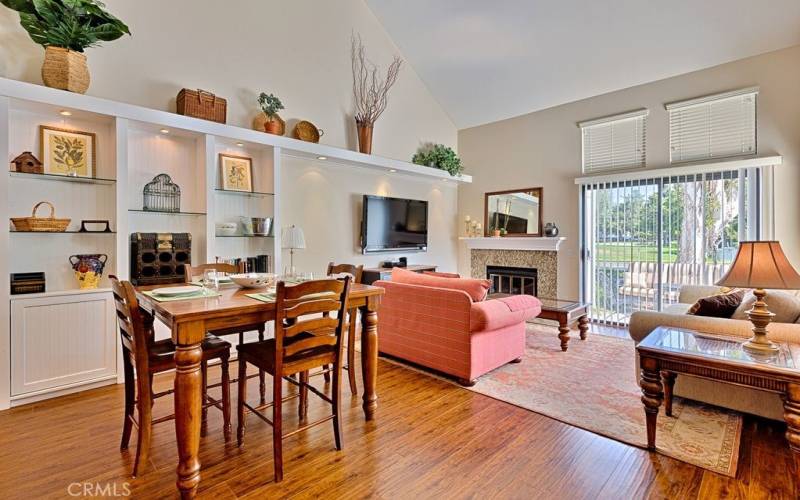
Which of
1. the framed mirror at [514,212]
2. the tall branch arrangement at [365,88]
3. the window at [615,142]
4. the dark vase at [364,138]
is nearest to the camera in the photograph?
the window at [615,142]

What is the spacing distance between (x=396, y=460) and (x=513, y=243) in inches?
189

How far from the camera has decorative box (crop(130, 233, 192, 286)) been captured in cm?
343

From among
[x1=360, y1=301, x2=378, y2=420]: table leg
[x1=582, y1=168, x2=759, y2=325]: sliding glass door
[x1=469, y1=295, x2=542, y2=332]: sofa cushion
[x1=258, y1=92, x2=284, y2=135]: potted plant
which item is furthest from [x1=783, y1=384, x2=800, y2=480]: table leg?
[x1=258, y1=92, x2=284, y2=135]: potted plant

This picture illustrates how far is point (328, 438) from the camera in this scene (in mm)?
2338

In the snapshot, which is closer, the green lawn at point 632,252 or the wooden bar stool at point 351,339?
the wooden bar stool at point 351,339

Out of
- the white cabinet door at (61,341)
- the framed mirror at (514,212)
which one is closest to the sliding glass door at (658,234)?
the framed mirror at (514,212)

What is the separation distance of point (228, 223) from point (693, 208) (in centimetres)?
544

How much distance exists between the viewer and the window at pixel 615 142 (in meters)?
5.14

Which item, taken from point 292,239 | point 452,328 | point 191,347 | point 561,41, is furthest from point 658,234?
point 191,347

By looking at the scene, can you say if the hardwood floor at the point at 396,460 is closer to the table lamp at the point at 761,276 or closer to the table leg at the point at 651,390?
the table leg at the point at 651,390

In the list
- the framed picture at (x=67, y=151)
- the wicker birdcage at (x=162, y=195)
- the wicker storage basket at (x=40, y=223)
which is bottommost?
the wicker storage basket at (x=40, y=223)

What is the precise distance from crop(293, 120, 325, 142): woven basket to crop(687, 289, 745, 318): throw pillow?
13.6ft

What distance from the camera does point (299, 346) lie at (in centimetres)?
204

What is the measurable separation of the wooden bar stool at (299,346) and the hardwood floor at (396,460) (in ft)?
0.56
